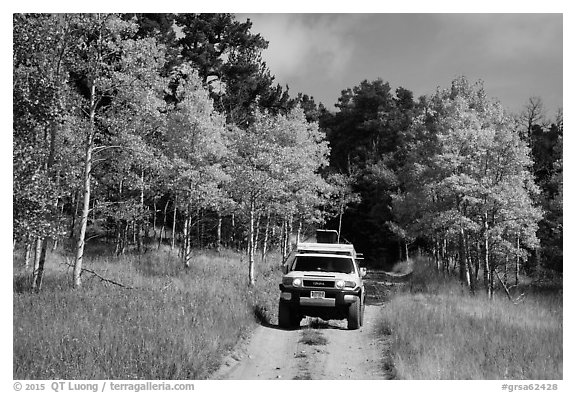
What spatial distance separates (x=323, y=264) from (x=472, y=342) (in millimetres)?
5068

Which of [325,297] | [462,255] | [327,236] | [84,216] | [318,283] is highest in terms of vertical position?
[84,216]

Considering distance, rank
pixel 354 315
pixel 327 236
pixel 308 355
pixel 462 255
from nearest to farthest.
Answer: pixel 308 355 < pixel 354 315 < pixel 462 255 < pixel 327 236

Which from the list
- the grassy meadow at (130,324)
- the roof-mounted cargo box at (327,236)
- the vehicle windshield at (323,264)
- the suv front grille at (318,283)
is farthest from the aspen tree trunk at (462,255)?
the suv front grille at (318,283)

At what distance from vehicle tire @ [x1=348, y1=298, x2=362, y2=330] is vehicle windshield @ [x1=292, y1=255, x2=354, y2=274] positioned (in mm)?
1172

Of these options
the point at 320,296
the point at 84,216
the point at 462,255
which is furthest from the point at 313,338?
the point at 462,255

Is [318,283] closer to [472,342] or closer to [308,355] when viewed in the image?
[308,355]

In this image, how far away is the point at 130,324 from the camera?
42.6 ft

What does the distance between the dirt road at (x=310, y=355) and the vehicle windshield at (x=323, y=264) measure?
1790mm

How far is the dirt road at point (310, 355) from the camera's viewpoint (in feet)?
37.3

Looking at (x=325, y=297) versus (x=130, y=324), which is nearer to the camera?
(x=130, y=324)

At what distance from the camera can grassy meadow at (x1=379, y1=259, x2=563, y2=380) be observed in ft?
36.3

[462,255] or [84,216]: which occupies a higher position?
[84,216]
